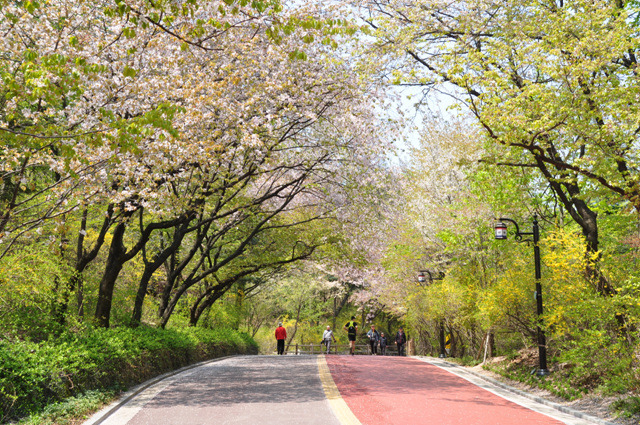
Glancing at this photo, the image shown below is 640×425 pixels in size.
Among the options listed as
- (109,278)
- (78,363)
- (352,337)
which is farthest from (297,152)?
(352,337)

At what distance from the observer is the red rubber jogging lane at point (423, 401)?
945cm

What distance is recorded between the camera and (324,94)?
52.2ft

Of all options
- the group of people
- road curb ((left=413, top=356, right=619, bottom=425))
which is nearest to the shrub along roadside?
road curb ((left=413, top=356, right=619, bottom=425))

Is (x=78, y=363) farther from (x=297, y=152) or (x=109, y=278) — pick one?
(x=297, y=152)

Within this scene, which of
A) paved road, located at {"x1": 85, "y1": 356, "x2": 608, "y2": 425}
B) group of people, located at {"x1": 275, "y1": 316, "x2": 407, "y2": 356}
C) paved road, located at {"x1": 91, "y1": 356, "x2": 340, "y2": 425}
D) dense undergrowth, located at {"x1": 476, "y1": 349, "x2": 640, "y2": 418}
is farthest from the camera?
group of people, located at {"x1": 275, "y1": 316, "x2": 407, "y2": 356}

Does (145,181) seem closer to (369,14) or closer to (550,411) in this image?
(369,14)

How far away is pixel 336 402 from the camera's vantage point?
10781mm

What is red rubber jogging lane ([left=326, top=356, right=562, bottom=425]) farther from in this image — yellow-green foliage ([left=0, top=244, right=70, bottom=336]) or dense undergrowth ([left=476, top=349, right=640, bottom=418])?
yellow-green foliage ([left=0, top=244, right=70, bottom=336])

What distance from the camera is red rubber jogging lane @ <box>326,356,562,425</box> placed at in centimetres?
945

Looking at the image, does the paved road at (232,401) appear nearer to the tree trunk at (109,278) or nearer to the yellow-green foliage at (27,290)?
the tree trunk at (109,278)

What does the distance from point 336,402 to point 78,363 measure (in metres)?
4.73

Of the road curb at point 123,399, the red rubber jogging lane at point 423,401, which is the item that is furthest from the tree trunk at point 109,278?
the red rubber jogging lane at point 423,401

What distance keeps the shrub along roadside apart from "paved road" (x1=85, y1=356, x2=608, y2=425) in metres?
0.69

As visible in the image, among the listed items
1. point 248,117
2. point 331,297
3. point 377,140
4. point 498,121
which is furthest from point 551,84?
point 331,297
